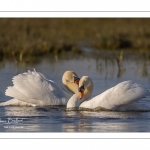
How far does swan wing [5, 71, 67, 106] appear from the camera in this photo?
1325cm

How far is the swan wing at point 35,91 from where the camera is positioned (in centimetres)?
1325

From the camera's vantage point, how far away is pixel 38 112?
1259 centimetres

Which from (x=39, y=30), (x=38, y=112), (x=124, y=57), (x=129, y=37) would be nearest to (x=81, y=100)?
(x=38, y=112)

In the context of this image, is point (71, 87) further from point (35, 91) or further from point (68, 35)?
point (68, 35)

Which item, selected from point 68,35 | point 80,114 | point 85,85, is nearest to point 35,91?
point 85,85

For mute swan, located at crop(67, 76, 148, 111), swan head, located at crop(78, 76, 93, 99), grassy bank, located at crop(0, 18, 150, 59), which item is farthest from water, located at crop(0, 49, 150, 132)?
grassy bank, located at crop(0, 18, 150, 59)

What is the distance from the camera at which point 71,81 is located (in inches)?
557

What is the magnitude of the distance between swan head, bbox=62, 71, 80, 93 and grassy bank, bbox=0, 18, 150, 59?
183 inches

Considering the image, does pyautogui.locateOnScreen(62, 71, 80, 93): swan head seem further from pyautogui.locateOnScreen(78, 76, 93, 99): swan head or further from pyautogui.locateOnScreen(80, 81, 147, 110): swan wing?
pyautogui.locateOnScreen(80, 81, 147, 110): swan wing

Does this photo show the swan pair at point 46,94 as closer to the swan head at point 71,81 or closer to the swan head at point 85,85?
the swan head at point 85,85

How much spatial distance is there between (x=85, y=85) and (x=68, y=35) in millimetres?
11546

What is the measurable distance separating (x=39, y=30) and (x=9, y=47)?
5.07m
